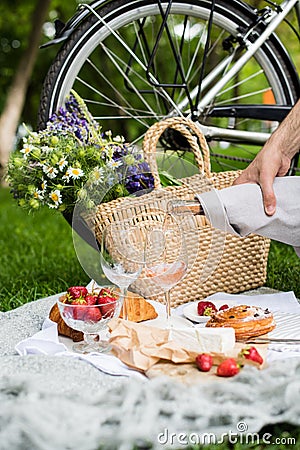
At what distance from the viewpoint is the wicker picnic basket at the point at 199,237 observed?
7.77 ft

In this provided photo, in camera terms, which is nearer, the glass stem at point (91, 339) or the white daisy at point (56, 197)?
the glass stem at point (91, 339)

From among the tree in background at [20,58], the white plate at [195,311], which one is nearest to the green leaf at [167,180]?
the white plate at [195,311]

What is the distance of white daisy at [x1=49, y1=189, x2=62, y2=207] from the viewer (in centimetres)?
250

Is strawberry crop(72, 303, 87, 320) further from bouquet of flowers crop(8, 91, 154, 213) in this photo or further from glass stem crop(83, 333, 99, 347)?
bouquet of flowers crop(8, 91, 154, 213)

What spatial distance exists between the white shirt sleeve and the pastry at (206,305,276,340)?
0.25m

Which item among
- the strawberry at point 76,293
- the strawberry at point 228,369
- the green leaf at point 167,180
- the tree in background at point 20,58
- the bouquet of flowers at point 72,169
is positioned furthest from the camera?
the tree in background at point 20,58

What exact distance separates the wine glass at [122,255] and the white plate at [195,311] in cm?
23

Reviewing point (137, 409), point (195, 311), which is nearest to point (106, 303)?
point (195, 311)

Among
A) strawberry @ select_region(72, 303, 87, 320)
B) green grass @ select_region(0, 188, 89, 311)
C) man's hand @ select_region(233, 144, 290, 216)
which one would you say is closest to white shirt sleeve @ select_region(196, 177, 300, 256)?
man's hand @ select_region(233, 144, 290, 216)

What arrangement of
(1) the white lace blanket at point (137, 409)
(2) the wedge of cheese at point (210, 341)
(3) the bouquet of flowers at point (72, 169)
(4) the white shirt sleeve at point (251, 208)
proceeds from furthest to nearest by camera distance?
(3) the bouquet of flowers at point (72, 169) < (4) the white shirt sleeve at point (251, 208) < (2) the wedge of cheese at point (210, 341) < (1) the white lace blanket at point (137, 409)

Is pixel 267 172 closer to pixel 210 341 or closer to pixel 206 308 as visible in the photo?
pixel 206 308

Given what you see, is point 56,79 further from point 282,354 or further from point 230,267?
point 282,354

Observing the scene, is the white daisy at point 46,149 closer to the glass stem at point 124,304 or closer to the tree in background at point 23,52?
the glass stem at point 124,304

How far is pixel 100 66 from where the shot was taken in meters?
10.3
